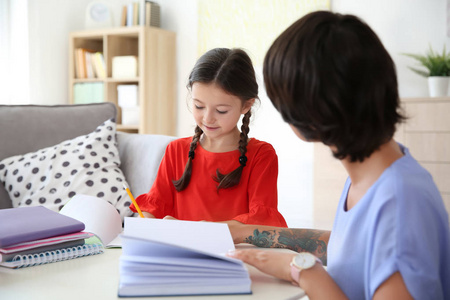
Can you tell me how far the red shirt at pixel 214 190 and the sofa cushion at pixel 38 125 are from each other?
0.92 meters

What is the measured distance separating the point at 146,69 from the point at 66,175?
8.55 ft

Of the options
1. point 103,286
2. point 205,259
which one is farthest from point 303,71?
point 103,286

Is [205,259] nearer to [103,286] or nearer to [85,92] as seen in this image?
[103,286]

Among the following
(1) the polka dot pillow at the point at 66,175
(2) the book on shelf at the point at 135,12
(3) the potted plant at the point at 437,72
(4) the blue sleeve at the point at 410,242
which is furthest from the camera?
(2) the book on shelf at the point at 135,12

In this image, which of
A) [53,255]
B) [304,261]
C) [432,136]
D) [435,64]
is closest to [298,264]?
[304,261]

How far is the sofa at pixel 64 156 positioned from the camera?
2115mm

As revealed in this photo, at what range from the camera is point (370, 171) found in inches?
31.8

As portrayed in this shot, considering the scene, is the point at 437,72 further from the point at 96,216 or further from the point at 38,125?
the point at 96,216

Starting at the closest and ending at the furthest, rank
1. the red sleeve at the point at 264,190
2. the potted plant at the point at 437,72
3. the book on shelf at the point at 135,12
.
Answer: the red sleeve at the point at 264,190
the potted plant at the point at 437,72
the book on shelf at the point at 135,12

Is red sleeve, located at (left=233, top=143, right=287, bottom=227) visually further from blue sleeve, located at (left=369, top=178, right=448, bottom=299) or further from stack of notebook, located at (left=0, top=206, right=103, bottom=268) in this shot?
blue sleeve, located at (left=369, top=178, right=448, bottom=299)

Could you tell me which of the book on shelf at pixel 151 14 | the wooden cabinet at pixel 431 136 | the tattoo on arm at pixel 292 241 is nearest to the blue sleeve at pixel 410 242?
the tattoo on arm at pixel 292 241

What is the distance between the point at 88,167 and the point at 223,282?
1.50 metres

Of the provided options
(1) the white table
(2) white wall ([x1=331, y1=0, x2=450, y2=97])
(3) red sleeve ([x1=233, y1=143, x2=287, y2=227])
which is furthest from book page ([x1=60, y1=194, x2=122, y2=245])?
(2) white wall ([x1=331, y1=0, x2=450, y2=97])

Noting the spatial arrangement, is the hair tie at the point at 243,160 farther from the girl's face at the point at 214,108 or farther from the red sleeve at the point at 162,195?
the red sleeve at the point at 162,195
